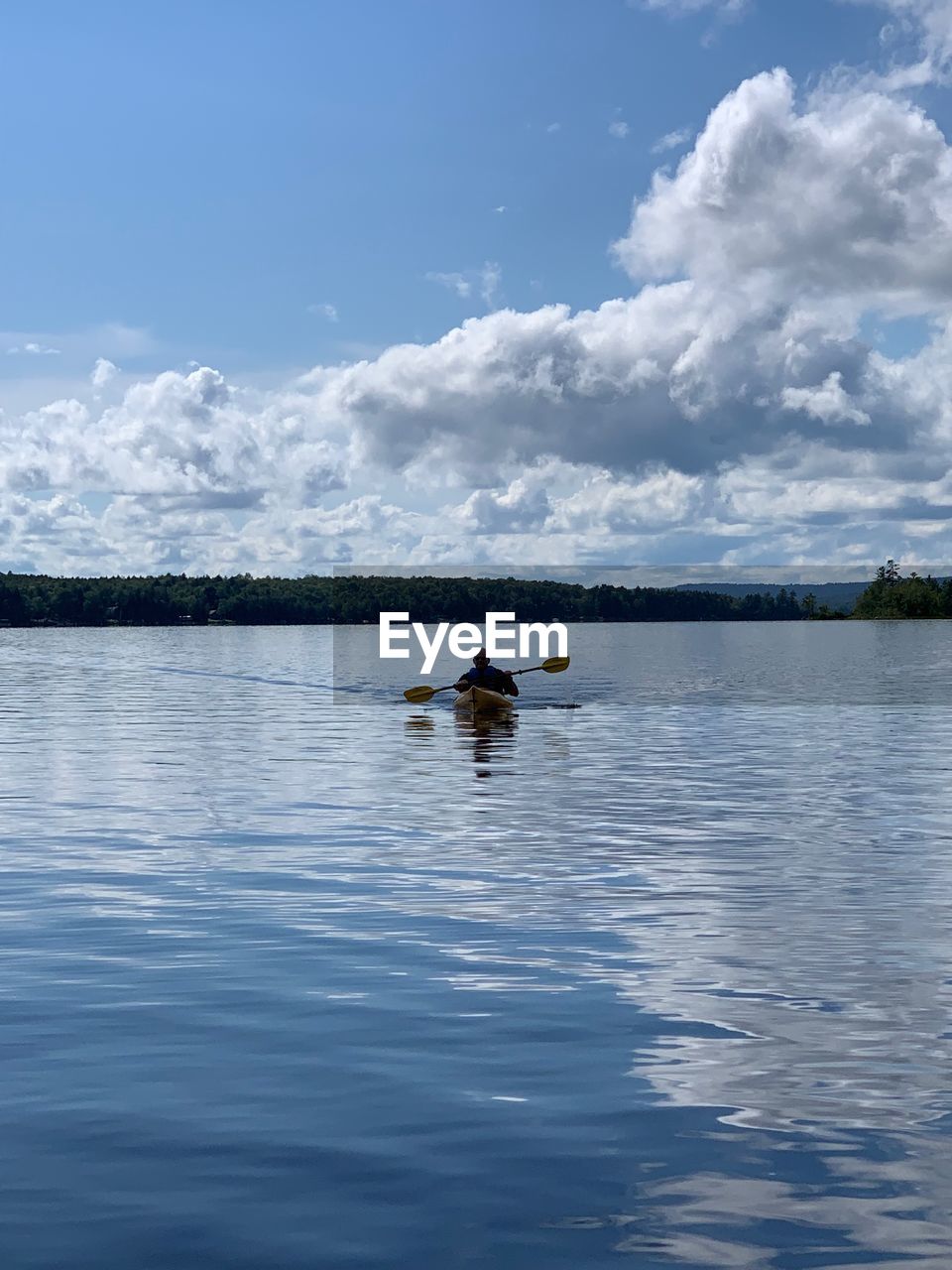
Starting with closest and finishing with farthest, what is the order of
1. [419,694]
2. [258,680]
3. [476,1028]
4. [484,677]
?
[476,1028] < [484,677] < [419,694] < [258,680]

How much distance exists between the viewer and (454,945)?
715 inches

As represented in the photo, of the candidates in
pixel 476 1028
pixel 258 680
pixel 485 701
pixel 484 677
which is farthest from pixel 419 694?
pixel 476 1028

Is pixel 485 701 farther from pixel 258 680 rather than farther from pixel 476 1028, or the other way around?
pixel 258 680

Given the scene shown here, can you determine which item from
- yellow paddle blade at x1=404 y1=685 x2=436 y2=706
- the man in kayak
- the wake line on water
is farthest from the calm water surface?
the wake line on water

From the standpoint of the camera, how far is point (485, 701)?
209 feet

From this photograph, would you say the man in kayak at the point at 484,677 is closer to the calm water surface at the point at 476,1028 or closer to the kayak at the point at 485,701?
the kayak at the point at 485,701

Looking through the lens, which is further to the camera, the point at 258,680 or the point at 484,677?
the point at 258,680

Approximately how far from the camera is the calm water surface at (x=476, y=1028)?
9445mm

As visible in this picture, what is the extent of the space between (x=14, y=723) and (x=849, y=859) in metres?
45.2

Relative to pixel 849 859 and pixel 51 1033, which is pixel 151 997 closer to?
pixel 51 1033

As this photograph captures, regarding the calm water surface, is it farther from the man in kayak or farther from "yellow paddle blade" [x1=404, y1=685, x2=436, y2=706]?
"yellow paddle blade" [x1=404, y1=685, x2=436, y2=706]

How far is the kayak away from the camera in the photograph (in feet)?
209

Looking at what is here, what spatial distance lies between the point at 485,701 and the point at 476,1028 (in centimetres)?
4952

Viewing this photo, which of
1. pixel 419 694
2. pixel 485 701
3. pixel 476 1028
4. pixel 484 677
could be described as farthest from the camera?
pixel 419 694
